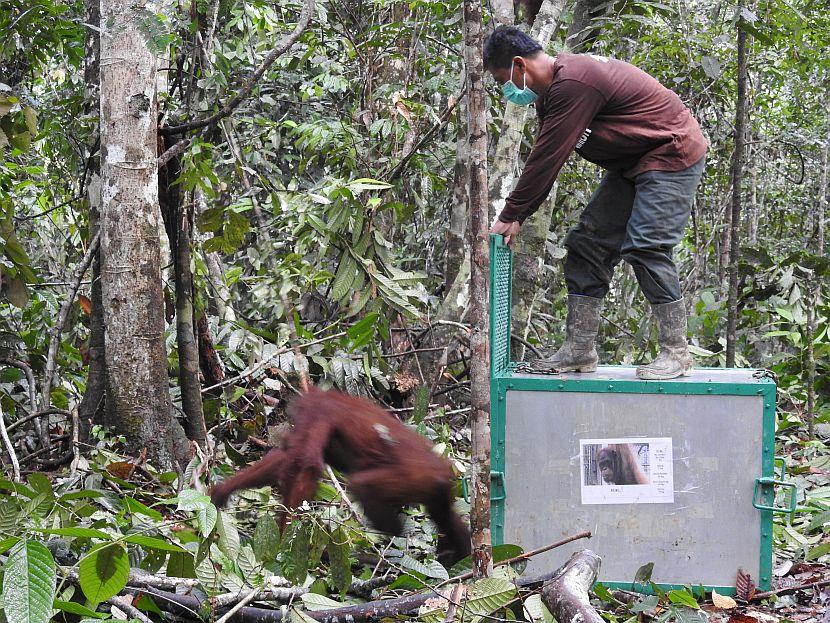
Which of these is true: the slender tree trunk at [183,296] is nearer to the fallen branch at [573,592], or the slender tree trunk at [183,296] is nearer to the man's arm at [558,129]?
the man's arm at [558,129]

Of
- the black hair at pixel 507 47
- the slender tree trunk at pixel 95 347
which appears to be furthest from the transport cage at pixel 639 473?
the slender tree trunk at pixel 95 347

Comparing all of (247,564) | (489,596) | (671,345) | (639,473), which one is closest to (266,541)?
(247,564)

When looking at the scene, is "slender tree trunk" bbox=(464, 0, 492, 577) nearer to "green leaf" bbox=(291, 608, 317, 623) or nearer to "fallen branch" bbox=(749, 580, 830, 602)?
"green leaf" bbox=(291, 608, 317, 623)

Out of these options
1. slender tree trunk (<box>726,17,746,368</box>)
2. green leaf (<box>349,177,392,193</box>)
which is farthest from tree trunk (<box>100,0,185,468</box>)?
slender tree trunk (<box>726,17,746,368</box>)

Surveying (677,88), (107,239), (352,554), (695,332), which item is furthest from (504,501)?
(677,88)

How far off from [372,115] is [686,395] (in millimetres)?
3835

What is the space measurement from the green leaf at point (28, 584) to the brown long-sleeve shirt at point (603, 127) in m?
2.30

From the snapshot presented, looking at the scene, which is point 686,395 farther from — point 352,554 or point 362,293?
point 362,293

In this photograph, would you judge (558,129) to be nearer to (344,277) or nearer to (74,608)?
(344,277)

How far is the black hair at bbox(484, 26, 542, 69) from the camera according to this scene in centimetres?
344

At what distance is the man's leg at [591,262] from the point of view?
12.5ft

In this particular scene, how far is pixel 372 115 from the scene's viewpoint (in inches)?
254

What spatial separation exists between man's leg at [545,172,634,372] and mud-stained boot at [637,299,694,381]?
31cm

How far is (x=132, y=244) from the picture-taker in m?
3.82
